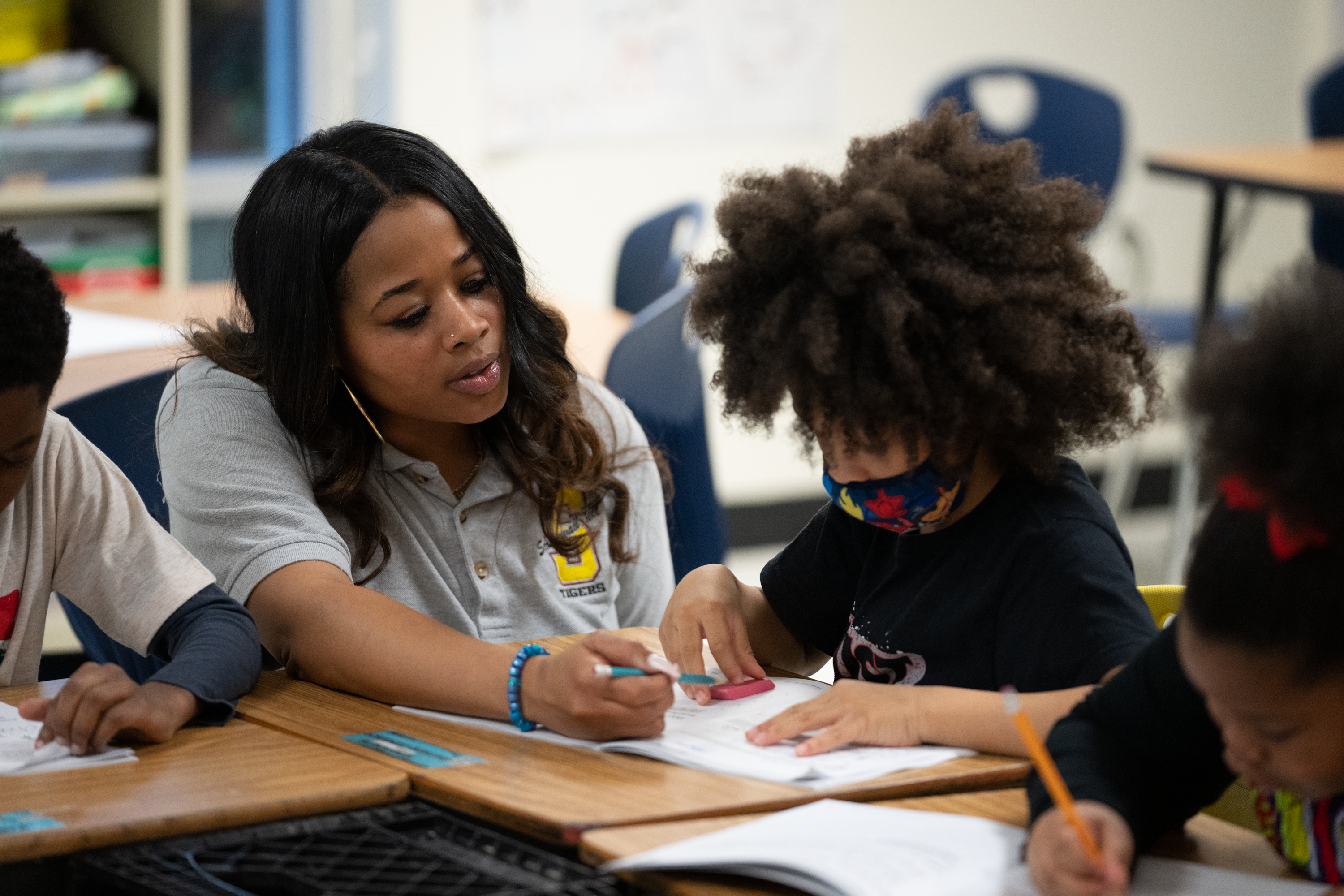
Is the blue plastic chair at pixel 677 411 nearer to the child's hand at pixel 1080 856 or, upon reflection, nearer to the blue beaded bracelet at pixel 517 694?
the blue beaded bracelet at pixel 517 694

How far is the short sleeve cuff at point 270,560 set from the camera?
1.35 metres

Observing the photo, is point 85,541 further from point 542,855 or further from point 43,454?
point 542,855

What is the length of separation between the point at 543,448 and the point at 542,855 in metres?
0.74

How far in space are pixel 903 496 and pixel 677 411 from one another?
37.6 inches

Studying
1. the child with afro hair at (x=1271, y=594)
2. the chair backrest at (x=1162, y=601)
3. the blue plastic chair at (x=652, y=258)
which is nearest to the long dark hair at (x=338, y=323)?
the chair backrest at (x=1162, y=601)

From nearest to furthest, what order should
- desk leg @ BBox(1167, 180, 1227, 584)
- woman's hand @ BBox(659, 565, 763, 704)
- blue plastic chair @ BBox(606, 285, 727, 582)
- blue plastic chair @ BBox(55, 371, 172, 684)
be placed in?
woman's hand @ BBox(659, 565, 763, 704) → blue plastic chair @ BBox(55, 371, 172, 684) → blue plastic chair @ BBox(606, 285, 727, 582) → desk leg @ BBox(1167, 180, 1227, 584)

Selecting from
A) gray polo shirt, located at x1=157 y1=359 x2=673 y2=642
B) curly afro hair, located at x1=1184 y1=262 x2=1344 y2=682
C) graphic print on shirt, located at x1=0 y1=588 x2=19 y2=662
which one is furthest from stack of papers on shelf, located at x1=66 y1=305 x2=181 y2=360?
curly afro hair, located at x1=1184 y1=262 x2=1344 y2=682

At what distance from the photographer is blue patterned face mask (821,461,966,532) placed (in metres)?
1.16

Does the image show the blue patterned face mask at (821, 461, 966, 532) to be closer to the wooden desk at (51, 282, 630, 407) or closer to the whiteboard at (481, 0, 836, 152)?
the wooden desk at (51, 282, 630, 407)

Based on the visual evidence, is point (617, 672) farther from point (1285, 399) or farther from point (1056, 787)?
point (1285, 399)

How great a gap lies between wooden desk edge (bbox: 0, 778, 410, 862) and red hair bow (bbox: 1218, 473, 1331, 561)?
0.59 m

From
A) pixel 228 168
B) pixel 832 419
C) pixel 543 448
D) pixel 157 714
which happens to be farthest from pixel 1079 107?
pixel 157 714

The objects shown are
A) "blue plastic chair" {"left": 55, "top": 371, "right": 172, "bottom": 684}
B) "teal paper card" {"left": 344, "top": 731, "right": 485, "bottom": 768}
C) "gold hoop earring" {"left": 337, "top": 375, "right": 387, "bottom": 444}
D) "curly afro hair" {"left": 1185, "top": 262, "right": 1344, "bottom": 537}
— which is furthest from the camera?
"blue plastic chair" {"left": 55, "top": 371, "right": 172, "bottom": 684}

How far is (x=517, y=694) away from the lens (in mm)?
1160
